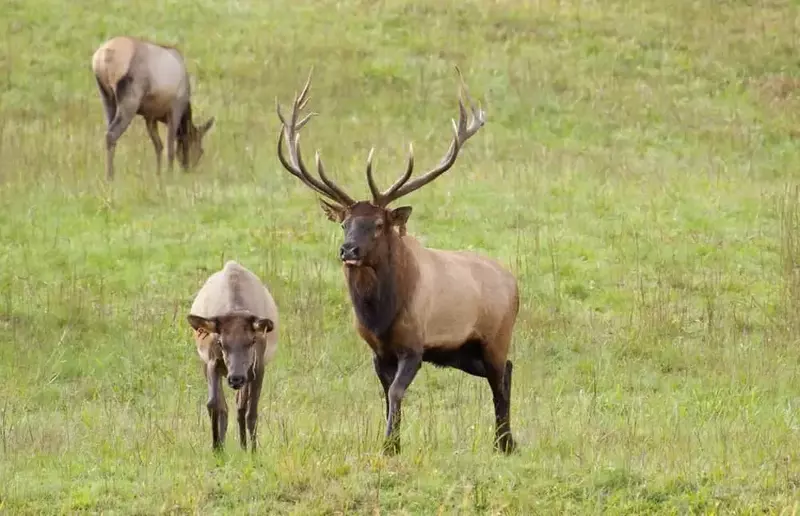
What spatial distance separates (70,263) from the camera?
1481cm

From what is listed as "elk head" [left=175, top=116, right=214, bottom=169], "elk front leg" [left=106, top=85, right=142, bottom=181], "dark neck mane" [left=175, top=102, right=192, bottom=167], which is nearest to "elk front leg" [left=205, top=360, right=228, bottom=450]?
"elk front leg" [left=106, top=85, right=142, bottom=181]

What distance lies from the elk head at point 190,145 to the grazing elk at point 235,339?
28.2 feet

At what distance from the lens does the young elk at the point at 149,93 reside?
61.2 feet

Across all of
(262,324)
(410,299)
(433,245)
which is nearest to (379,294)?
(410,299)

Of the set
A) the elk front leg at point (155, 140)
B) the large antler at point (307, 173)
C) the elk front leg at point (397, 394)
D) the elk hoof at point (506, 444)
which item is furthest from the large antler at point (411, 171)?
the elk front leg at point (155, 140)

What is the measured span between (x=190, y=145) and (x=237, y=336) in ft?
33.0

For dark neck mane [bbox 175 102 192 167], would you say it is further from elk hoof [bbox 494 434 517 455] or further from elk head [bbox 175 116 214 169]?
elk hoof [bbox 494 434 517 455]

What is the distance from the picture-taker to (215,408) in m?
9.23

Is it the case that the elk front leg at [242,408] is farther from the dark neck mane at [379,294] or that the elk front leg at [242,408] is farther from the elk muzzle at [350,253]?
the elk muzzle at [350,253]

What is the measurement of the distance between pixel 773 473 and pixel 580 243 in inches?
295

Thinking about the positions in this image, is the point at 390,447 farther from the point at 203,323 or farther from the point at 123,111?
the point at 123,111

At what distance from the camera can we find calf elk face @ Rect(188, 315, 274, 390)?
8.89 meters

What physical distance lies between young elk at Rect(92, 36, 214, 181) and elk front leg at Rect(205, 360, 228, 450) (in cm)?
920

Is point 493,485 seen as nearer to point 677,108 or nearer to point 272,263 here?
point 272,263
